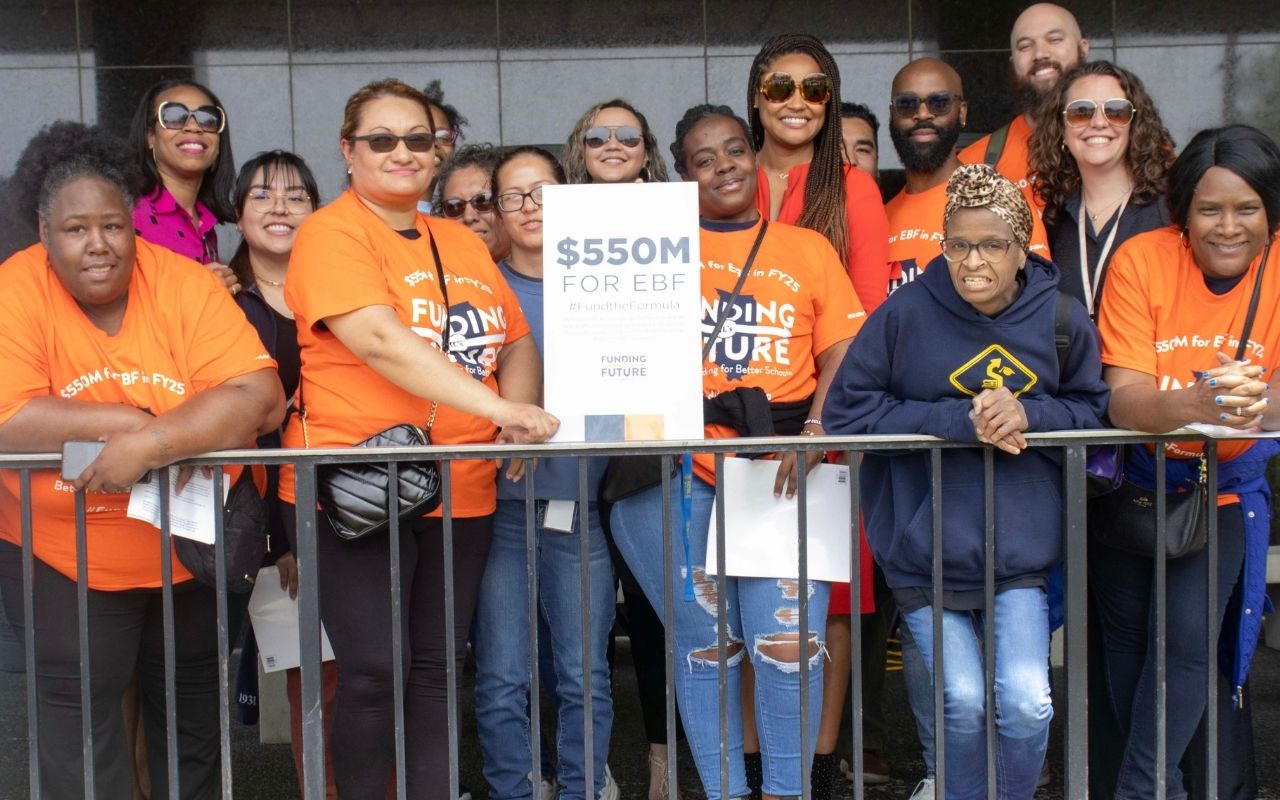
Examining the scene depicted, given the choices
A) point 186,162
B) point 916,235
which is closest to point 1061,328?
point 916,235

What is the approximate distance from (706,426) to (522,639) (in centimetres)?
92

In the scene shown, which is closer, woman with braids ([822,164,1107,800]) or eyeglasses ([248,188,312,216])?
woman with braids ([822,164,1107,800])

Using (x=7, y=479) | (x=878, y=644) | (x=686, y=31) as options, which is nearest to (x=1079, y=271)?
(x=878, y=644)

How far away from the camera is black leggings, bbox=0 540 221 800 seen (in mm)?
3814

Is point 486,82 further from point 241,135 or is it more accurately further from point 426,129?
point 426,129

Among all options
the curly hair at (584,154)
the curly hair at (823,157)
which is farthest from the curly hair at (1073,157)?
the curly hair at (584,154)

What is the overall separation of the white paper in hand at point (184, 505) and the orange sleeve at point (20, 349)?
376 mm

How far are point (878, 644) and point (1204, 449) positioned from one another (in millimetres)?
1681

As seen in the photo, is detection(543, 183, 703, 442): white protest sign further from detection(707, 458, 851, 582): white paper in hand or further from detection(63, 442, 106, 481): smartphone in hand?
detection(63, 442, 106, 481): smartphone in hand

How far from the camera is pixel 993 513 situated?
3699mm

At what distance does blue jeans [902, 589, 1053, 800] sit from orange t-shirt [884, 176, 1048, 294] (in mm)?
1367

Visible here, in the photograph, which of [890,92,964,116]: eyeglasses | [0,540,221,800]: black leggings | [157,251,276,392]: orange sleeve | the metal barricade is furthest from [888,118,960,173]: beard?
[0,540,221,800]: black leggings

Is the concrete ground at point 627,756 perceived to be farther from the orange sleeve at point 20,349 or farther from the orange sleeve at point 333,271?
the orange sleeve at point 333,271

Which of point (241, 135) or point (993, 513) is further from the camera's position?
point (241, 135)
